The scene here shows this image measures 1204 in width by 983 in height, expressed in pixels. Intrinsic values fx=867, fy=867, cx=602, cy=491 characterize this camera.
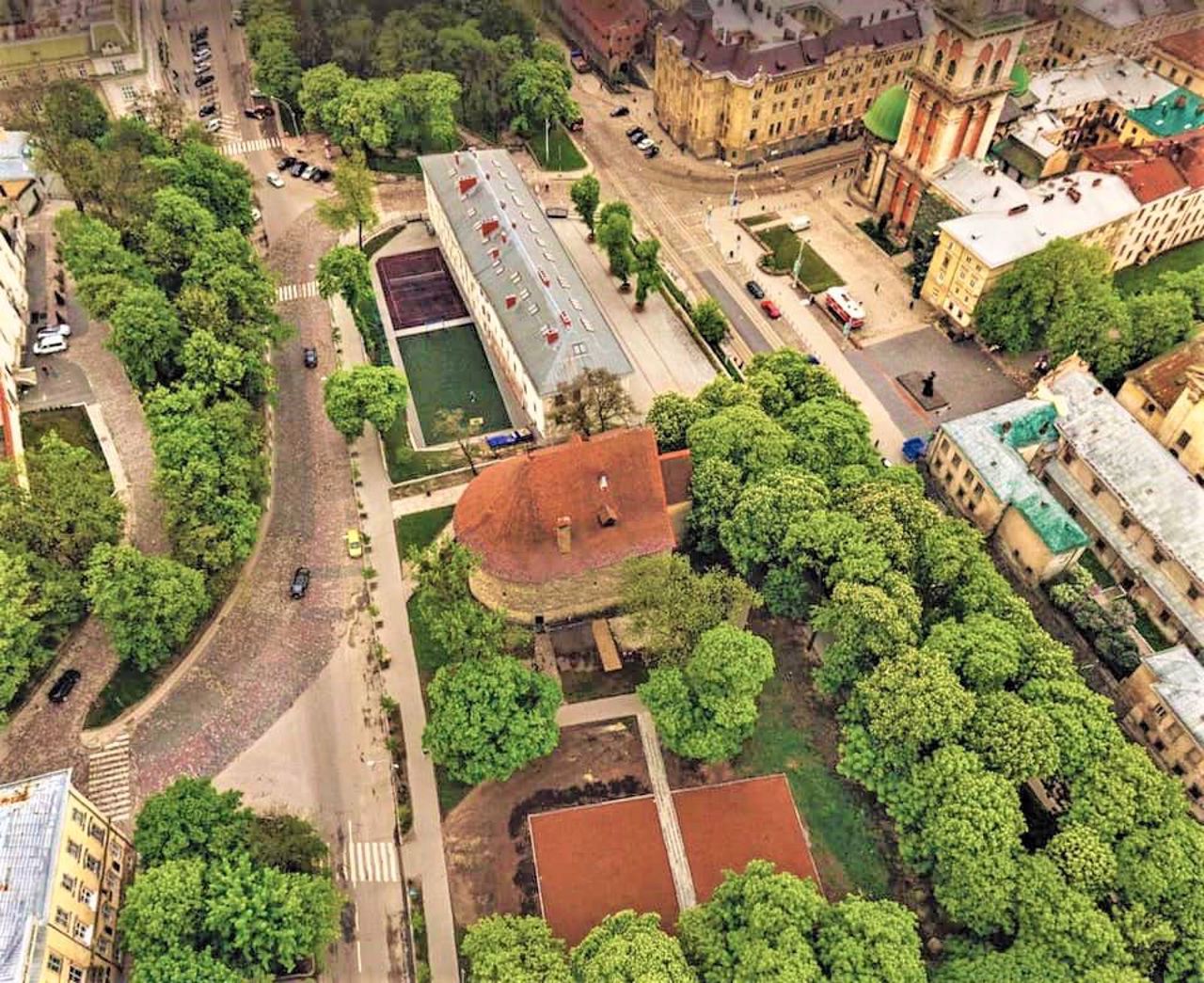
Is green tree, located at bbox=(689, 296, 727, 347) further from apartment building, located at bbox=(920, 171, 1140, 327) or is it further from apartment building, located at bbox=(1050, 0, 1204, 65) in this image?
apartment building, located at bbox=(1050, 0, 1204, 65)

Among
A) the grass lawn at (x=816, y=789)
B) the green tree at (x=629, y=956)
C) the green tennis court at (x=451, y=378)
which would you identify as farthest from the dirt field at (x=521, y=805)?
the green tennis court at (x=451, y=378)

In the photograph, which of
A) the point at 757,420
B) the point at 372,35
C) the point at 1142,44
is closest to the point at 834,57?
the point at 1142,44

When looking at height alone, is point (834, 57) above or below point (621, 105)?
below

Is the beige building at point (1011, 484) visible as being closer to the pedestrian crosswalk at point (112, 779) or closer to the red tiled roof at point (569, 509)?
the red tiled roof at point (569, 509)

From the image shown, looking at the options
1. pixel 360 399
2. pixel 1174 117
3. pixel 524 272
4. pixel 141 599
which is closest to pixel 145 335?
pixel 360 399

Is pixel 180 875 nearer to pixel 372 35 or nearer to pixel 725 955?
pixel 725 955
